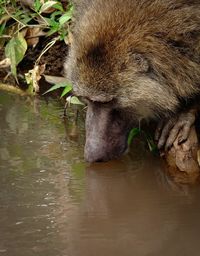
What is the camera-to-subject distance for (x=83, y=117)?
477 cm

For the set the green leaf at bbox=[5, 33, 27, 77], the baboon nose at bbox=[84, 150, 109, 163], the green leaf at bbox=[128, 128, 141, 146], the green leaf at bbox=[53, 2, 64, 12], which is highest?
the green leaf at bbox=[53, 2, 64, 12]

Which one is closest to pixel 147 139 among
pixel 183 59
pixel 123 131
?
pixel 123 131

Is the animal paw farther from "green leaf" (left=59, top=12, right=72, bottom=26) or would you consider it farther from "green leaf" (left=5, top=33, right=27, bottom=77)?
"green leaf" (left=5, top=33, right=27, bottom=77)

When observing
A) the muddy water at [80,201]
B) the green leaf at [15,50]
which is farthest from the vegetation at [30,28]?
the muddy water at [80,201]

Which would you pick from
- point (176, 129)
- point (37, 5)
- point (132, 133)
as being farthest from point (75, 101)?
point (37, 5)

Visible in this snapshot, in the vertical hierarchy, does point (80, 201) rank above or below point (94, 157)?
below

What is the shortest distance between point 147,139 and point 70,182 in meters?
0.72

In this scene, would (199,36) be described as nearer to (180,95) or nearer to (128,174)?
(180,95)

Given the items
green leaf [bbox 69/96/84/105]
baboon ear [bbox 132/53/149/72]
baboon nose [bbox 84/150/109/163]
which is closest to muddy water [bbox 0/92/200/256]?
baboon nose [bbox 84/150/109/163]

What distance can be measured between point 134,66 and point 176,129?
0.52 metres

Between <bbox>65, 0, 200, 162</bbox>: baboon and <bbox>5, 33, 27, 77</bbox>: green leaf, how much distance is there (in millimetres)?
1321

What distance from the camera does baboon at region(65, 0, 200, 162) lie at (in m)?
3.76

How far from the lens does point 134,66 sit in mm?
3766

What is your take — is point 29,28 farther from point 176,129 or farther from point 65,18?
point 176,129
